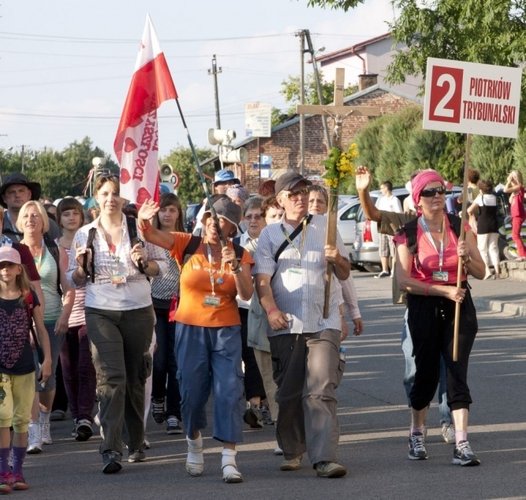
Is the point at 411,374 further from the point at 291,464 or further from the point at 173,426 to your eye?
the point at 173,426

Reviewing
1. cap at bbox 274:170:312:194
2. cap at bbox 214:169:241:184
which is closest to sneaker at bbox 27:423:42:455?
cap at bbox 274:170:312:194

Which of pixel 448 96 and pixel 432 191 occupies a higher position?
pixel 448 96

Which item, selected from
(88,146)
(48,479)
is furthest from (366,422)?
(88,146)

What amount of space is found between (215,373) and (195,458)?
21.7 inches

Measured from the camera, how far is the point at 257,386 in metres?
11.2

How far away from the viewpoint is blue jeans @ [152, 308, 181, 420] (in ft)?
36.7

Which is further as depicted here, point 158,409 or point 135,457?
point 158,409

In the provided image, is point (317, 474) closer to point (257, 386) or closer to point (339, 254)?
point (339, 254)

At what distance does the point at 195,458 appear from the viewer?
353 inches

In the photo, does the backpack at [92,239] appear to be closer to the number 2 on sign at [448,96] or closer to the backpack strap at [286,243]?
the backpack strap at [286,243]

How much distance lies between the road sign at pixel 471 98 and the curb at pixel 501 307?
10.5m

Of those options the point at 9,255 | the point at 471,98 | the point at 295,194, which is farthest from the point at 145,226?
the point at 471,98

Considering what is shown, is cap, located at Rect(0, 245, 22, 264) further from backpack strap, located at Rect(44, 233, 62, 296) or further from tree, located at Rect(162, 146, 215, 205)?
tree, located at Rect(162, 146, 215, 205)

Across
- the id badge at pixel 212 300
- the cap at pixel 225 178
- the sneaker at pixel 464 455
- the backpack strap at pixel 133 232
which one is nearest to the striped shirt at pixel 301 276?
the id badge at pixel 212 300
